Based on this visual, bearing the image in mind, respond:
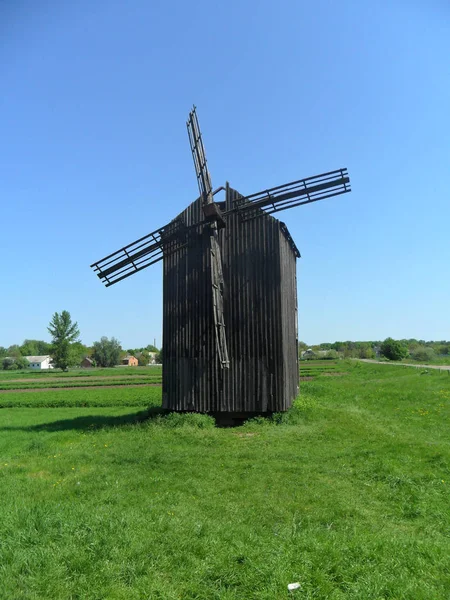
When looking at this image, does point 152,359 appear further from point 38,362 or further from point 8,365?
point 8,365

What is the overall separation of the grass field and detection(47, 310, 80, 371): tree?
251 feet

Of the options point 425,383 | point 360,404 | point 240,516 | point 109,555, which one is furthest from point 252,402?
point 425,383

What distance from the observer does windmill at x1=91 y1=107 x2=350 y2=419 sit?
1625cm

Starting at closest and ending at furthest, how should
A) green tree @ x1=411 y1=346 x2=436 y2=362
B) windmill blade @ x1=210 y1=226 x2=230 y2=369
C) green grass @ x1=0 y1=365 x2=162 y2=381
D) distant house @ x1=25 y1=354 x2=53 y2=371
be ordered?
windmill blade @ x1=210 y1=226 x2=230 y2=369, green grass @ x1=0 y1=365 x2=162 y2=381, green tree @ x1=411 y1=346 x2=436 y2=362, distant house @ x1=25 y1=354 x2=53 y2=371

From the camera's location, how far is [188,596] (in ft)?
16.1

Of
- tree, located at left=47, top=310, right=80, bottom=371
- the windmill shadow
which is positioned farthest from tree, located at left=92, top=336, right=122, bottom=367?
the windmill shadow

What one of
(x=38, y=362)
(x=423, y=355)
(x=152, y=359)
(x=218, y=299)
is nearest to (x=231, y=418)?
(x=218, y=299)

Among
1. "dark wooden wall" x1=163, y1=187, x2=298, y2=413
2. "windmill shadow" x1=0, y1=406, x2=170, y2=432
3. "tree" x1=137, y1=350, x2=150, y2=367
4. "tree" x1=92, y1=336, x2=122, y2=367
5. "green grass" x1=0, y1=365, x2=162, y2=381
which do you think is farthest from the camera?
"tree" x1=137, y1=350, x2=150, y2=367

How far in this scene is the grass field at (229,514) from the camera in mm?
5117

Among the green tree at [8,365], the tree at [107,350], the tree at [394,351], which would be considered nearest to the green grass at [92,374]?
the tree at [107,350]

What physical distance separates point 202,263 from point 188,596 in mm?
13402

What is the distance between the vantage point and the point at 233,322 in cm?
1691

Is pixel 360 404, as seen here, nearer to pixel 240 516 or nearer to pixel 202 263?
pixel 202 263

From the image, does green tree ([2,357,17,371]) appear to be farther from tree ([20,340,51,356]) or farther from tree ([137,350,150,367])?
tree ([20,340,51,356])
